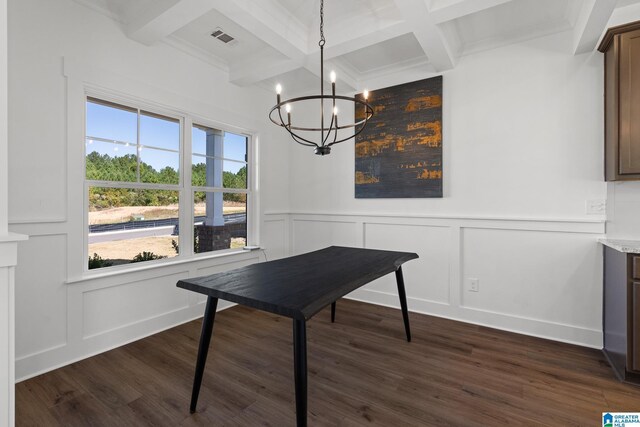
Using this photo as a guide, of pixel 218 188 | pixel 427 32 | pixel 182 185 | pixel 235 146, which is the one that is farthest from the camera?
pixel 235 146

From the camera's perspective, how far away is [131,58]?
264 cm

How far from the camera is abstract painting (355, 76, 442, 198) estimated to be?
127 inches

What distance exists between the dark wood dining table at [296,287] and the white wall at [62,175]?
121cm

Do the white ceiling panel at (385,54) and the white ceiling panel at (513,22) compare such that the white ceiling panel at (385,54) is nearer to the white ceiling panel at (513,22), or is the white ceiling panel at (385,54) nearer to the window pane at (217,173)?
the white ceiling panel at (513,22)

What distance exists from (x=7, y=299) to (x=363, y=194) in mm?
3062

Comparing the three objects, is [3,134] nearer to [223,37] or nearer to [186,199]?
[186,199]

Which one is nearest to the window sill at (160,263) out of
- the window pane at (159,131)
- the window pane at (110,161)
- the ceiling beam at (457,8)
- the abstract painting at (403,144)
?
the window pane at (110,161)

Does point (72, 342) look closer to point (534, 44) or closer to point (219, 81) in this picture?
point (219, 81)

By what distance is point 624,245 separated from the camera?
2240mm

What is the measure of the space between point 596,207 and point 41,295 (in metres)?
4.23

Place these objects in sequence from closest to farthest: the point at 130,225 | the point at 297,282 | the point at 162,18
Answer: the point at 297,282, the point at 162,18, the point at 130,225

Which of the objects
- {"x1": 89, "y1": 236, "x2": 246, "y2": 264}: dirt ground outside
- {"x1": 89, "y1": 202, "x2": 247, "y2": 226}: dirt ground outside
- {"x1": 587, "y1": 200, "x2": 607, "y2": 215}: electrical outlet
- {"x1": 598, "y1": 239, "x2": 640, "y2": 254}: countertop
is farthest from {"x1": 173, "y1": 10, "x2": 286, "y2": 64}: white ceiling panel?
{"x1": 598, "y1": 239, "x2": 640, "y2": 254}: countertop

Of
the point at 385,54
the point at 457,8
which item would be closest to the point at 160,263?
the point at 385,54
